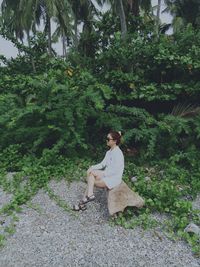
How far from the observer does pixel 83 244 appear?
15.8 ft

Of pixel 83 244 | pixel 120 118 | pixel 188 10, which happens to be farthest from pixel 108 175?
→ pixel 188 10

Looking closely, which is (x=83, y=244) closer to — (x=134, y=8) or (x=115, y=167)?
(x=115, y=167)

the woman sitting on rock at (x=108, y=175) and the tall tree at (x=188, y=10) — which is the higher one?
the tall tree at (x=188, y=10)

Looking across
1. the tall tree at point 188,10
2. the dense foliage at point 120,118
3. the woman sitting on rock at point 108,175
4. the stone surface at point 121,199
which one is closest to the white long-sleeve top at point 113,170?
the woman sitting on rock at point 108,175

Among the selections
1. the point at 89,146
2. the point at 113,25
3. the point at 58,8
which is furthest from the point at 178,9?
the point at 89,146

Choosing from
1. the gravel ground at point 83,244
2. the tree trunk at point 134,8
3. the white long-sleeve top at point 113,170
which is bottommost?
the gravel ground at point 83,244

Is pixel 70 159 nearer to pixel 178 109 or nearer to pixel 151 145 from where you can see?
pixel 151 145

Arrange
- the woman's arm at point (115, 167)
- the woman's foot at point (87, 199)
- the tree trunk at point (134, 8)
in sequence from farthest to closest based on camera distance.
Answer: the tree trunk at point (134, 8) < the woman's arm at point (115, 167) < the woman's foot at point (87, 199)

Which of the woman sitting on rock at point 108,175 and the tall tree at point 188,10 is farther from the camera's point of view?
the tall tree at point 188,10

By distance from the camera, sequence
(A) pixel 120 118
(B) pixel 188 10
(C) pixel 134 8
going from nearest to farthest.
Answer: (A) pixel 120 118
(C) pixel 134 8
(B) pixel 188 10

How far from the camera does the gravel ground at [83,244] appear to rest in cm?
443

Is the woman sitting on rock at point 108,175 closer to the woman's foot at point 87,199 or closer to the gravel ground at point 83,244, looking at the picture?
the woman's foot at point 87,199

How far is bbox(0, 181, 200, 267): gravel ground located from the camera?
14.5ft

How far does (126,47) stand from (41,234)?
17.6 ft
